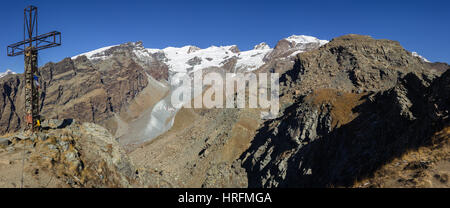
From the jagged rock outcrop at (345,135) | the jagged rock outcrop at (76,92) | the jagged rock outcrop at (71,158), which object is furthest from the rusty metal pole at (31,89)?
the jagged rock outcrop at (76,92)

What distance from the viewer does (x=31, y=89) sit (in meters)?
18.5

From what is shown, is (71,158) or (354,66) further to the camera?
(354,66)

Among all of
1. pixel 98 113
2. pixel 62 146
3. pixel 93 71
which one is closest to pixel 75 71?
pixel 93 71

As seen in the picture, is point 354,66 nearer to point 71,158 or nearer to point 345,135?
point 345,135

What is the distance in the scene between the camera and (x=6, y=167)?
14141 mm

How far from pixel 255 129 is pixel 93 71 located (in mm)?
147271

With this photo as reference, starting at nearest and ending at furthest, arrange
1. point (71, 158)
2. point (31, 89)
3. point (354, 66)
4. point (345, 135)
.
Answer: point (71, 158), point (31, 89), point (345, 135), point (354, 66)

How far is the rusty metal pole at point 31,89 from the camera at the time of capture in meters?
18.3

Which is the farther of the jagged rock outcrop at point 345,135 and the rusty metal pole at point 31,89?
the jagged rock outcrop at point 345,135

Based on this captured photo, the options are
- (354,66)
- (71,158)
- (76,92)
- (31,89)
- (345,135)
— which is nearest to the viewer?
(71,158)

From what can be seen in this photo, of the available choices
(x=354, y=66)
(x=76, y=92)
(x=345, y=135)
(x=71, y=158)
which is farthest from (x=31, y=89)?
(x=76, y=92)

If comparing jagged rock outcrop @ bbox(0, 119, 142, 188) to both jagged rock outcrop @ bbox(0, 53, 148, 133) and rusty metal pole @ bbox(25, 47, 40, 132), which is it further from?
jagged rock outcrop @ bbox(0, 53, 148, 133)

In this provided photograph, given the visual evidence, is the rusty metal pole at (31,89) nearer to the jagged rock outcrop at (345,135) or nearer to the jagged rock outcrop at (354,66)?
the jagged rock outcrop at (345,135)
